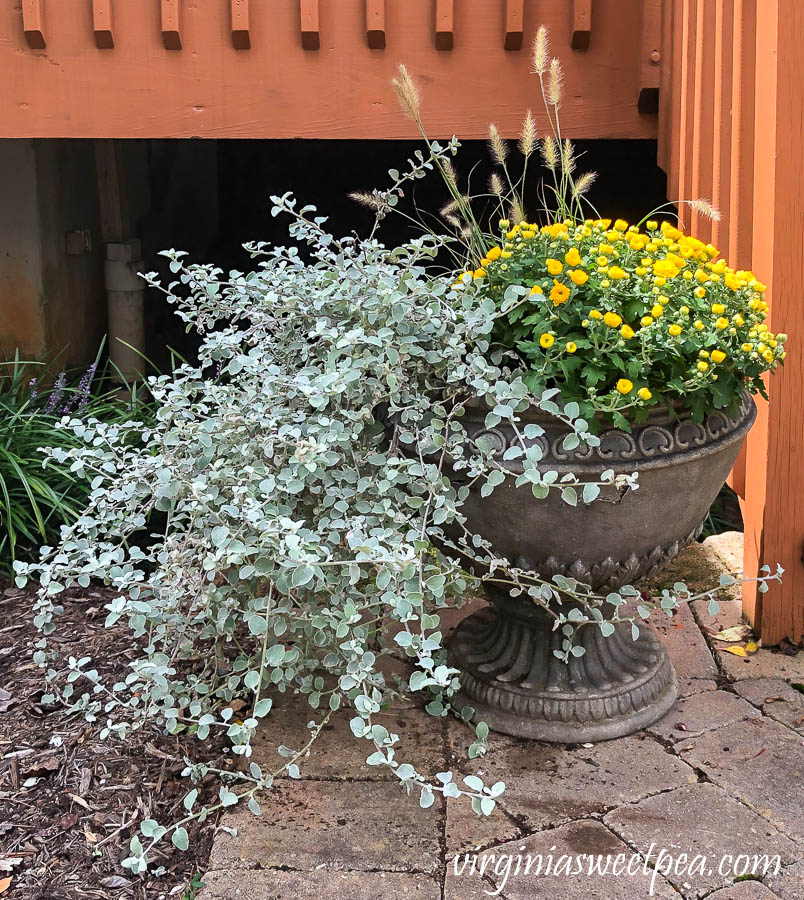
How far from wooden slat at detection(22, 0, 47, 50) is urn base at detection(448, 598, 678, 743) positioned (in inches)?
100

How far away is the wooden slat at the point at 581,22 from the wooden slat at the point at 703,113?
1.63ft

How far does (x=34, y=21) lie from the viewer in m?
3.28

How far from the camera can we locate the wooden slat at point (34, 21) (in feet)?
10.7

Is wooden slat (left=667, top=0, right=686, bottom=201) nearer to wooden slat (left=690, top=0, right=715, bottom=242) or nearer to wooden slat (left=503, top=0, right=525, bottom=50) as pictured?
wooden slat (left=690, top=0, right=715, bottom=242)

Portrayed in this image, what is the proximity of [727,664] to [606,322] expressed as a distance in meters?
1.09

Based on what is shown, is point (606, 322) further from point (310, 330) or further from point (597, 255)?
point (310, 330)

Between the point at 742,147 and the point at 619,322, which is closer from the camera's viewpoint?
the point at 619,322

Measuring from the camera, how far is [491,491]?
1850 millimetres

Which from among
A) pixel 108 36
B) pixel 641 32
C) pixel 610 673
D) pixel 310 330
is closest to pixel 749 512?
pixel 610 673

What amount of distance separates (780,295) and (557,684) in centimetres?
108

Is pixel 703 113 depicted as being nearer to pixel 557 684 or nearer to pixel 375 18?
pixel 375 18

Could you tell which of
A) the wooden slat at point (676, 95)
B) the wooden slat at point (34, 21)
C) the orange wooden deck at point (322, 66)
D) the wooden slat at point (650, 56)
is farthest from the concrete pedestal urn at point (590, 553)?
the wooden slat at point (34, 21)

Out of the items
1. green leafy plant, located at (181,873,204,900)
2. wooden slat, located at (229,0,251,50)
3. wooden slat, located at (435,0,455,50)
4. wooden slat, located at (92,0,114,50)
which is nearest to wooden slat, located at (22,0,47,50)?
wooden slat, located at (92,0,114,50)

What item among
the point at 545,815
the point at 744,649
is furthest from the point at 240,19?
the point at 545,815
